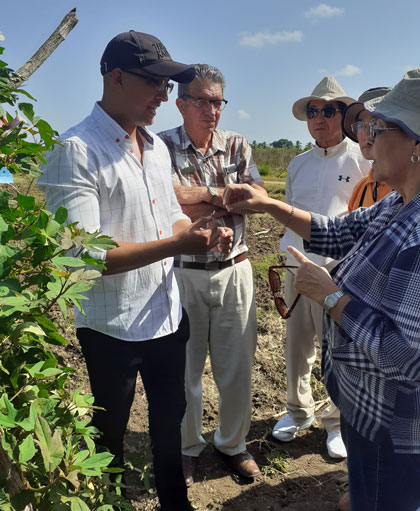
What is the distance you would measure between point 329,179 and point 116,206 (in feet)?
5.26

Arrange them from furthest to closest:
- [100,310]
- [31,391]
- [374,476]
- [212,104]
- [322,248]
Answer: [212,104] < [322,248] < [100,310] < [374,476] < [31,391]

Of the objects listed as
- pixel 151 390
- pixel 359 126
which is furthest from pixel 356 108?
pixel 151 390

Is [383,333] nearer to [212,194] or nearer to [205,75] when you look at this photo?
[212,194]

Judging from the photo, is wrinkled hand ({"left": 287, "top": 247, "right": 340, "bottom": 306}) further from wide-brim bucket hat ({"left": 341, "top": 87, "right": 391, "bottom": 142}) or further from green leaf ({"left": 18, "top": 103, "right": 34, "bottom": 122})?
wide-brim bucket hat ({"left": 341, "top": 87, "right": 391, "bottom": 142})

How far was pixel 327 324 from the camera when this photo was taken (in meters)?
1.80

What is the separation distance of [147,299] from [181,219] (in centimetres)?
52

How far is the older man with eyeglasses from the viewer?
8.95 ft

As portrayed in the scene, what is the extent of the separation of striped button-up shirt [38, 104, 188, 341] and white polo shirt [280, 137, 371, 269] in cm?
123

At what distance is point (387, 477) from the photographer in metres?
1.56

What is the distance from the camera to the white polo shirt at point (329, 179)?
116 inches

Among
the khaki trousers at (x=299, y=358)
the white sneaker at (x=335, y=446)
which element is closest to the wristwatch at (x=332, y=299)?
the khaki trousers at (x=299, y=358)

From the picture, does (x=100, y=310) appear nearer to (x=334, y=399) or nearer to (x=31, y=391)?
(x=31, y=391)

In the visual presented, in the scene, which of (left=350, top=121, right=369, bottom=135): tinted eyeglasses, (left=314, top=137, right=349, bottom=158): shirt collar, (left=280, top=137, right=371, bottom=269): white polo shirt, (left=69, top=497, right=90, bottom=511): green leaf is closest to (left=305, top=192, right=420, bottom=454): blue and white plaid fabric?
(left=350, top=121, right=369, bottom=135): tinted eyeglasses

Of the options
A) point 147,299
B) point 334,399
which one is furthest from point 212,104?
point 334,399
